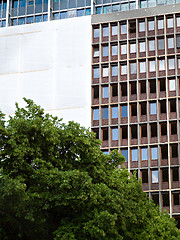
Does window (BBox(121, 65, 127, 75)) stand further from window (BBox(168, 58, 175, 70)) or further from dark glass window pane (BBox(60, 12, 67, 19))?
Result: dark glass window pane (BBox(60, 12, 67, 19))

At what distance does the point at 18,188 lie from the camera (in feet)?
117

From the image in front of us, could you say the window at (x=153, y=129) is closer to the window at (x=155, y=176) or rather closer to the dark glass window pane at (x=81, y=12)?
the window at (x=155, y=176)

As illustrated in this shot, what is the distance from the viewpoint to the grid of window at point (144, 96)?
75500mm

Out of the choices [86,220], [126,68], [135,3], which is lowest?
[86,220]

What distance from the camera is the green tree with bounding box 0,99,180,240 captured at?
3672 centimetres

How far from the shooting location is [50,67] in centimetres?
8481

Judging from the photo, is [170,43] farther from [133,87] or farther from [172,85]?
[133,87]

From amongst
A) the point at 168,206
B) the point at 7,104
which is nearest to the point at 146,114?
the point at 168,206

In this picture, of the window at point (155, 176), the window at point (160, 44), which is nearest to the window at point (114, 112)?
the window at point (155, 176)

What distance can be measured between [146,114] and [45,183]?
4160cm

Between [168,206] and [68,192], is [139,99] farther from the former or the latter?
[68,192]

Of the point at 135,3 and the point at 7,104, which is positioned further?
the point at 135,3

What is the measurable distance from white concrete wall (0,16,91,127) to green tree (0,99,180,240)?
38.8 meters

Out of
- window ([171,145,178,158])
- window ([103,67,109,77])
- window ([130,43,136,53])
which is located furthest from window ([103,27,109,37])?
window ([171,145,178,158])
